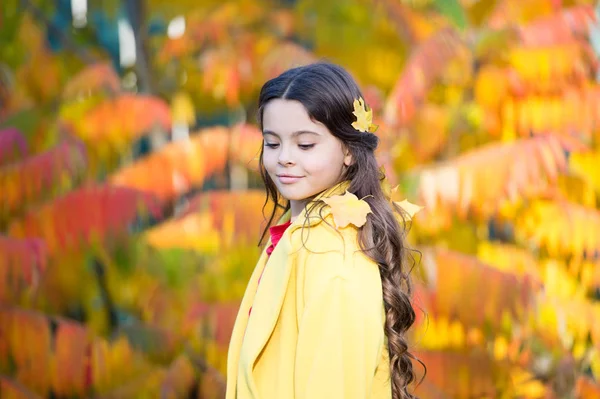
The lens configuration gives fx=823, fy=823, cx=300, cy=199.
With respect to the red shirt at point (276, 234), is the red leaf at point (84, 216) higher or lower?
lower

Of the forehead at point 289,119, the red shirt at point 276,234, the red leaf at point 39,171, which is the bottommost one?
the red leaf at point 39,171

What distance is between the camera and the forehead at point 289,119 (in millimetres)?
1824

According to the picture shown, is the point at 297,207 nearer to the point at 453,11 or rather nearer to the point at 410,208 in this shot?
the point at 410,208

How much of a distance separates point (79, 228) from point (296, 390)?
10.3 ft

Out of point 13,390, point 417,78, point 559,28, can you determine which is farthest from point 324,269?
point 13,390

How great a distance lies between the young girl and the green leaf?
2.61m

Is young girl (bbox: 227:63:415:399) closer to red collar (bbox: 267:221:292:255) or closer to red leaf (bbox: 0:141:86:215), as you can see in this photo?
red collar (bbox: 267:221:292:255)

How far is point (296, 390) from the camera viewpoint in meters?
1.64

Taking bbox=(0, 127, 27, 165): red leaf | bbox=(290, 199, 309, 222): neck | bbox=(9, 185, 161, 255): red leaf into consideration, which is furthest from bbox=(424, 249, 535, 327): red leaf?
bbox=(0, 127, 27, 165): red leaf

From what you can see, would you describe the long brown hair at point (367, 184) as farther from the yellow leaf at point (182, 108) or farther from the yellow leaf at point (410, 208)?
the yellow leaf at point (182, 108)

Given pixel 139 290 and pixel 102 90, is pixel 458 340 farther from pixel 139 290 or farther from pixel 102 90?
pixel 102 90

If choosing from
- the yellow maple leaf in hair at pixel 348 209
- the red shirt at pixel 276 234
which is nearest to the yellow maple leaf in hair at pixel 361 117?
the yellow maple leaf in hair at pixel 348 209

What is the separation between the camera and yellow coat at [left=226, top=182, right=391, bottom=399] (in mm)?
1608

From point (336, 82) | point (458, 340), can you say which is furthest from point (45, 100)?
point (336, 82)
